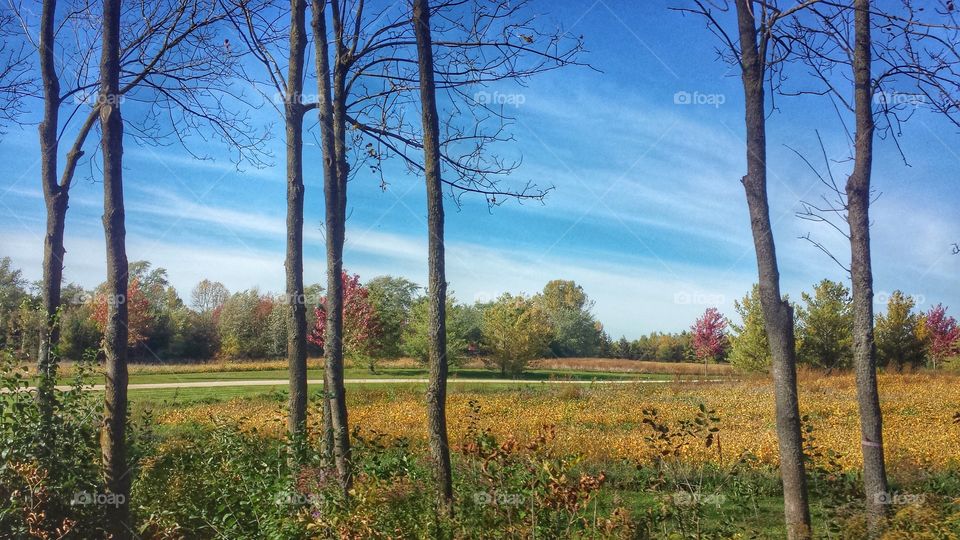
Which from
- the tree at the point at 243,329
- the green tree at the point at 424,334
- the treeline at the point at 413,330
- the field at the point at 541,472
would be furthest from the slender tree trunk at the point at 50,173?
the tree at the point at 243,329

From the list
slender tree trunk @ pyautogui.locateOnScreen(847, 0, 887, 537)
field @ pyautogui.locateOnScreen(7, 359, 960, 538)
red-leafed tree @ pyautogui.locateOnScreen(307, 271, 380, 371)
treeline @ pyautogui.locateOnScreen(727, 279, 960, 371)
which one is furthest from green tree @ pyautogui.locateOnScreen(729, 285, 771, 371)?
slender tree trunk @ pyautogui.locateOnScreen(847, 0, 887, 537)

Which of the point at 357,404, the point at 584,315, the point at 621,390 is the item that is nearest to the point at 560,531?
the point at 357,404

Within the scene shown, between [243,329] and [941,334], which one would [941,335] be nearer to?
[941,334]

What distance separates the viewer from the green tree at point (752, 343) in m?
29.5

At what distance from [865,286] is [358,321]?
86.0ft

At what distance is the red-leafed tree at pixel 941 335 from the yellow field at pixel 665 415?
17.6 metres

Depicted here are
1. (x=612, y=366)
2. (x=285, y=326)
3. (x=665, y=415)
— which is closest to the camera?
(x=665, y=415)

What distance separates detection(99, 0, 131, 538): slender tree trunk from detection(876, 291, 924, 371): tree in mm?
38875

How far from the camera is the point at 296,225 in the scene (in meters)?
7.35

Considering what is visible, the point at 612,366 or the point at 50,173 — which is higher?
the point at 50,173

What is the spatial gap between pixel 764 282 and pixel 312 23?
17.2 ft

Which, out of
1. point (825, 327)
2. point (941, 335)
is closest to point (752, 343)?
point (825, 327)

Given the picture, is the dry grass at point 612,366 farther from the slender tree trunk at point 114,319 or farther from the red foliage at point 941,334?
the slender tree trunk at point 114,319

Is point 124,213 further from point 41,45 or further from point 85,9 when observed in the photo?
point 85,9
